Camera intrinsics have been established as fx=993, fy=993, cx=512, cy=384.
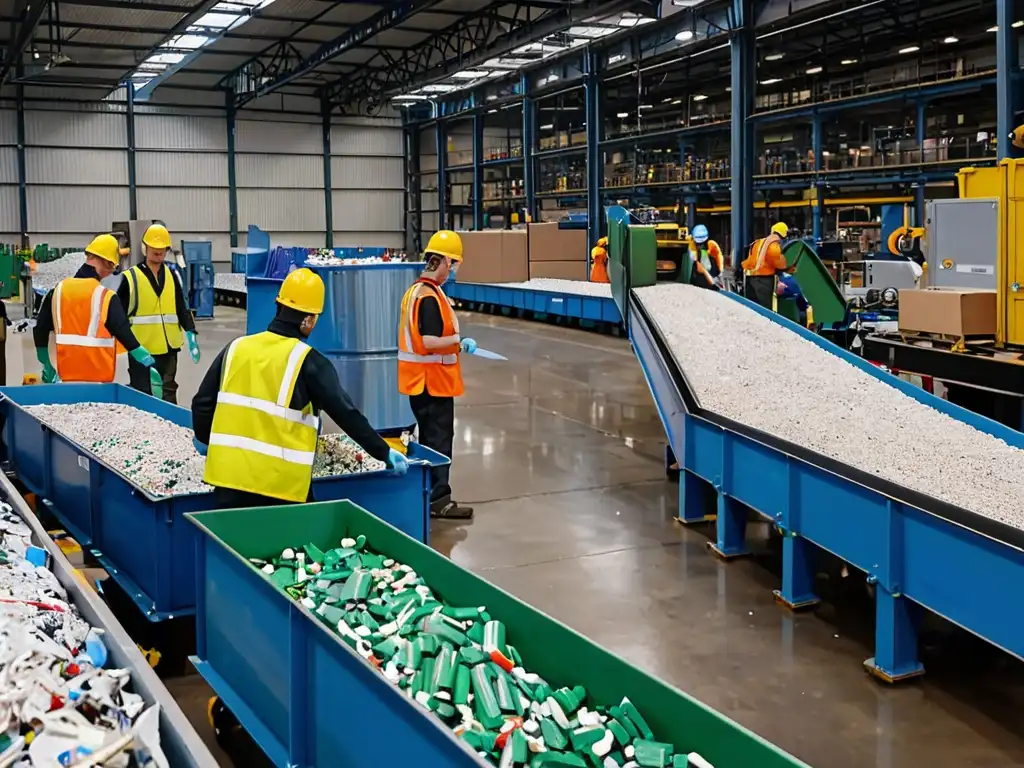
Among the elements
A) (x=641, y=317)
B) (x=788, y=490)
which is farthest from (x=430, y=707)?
(x=641, y=317)

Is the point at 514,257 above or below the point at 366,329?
above

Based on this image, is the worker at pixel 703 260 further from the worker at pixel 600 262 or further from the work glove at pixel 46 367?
the work glove at pixel 46 367

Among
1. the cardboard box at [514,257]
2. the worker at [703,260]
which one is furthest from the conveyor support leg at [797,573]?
the cardboard box at [514,257]

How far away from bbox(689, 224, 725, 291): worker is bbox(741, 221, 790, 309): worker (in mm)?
546

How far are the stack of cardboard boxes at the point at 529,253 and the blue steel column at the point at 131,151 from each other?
34.8 ft

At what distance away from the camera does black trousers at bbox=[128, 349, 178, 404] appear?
721 cm

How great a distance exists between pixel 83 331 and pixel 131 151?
860 inches

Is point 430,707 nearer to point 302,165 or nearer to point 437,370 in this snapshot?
point 437,370

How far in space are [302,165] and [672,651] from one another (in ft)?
86.8

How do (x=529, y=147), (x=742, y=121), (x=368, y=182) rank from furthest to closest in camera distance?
(x=368, y=182), (x=529, y=147), (x=742, y=121)

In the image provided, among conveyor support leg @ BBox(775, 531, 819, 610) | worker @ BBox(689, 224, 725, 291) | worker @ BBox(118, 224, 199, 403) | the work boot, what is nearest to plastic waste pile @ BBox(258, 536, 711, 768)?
conveyor support leg @ BBox(775, 531, 819, 610)

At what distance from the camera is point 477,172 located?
2656 centimetres

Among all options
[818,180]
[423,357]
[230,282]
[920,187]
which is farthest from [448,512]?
[230,282]

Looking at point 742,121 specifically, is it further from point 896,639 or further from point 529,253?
point 896,639
